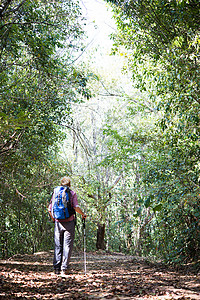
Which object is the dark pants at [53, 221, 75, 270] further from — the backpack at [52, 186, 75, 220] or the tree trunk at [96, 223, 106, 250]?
the tree trunk at [96, 223, 106, 250]

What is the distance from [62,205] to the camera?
5.79 metres

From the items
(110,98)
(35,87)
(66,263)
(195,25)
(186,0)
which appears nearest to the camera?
(186,0)

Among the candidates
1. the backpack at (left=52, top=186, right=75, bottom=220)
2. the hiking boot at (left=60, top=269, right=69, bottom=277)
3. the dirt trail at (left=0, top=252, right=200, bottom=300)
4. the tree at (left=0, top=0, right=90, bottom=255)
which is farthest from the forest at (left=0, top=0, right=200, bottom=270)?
the hiking boot at (left=60, top=269, right=69, bottom=277)

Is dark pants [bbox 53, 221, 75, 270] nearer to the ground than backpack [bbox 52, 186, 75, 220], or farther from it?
nearer to the ground

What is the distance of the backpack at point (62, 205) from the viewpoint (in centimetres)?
577

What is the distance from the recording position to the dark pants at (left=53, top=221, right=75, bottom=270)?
18.8 feet

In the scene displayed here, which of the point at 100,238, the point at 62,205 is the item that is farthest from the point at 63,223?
the point at 100,238

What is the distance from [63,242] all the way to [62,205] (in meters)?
0.73

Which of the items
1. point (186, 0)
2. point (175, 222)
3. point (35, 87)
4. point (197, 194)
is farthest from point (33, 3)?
A: point (175, 222)

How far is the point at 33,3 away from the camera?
7.05m

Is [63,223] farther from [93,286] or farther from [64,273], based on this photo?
[93,286]

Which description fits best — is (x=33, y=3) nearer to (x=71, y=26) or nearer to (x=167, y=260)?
(x=71, y=26)

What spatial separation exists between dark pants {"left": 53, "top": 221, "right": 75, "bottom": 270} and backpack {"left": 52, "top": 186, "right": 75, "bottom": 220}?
0.64 feet

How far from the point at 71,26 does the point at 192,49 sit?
354cm
